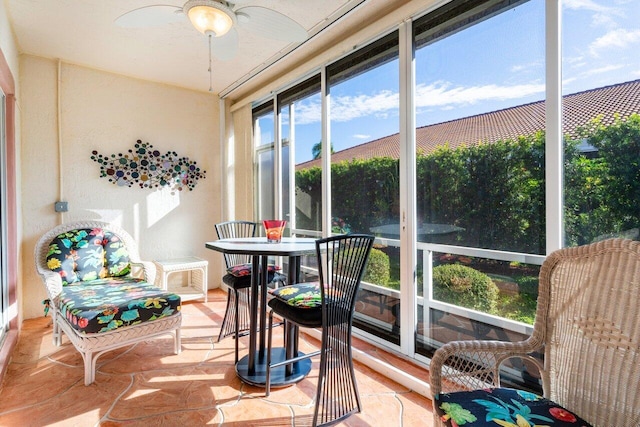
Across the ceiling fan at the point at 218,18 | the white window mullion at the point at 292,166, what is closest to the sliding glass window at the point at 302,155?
the white window mullion at the point at 292,166

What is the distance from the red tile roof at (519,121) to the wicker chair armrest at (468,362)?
3.48ft

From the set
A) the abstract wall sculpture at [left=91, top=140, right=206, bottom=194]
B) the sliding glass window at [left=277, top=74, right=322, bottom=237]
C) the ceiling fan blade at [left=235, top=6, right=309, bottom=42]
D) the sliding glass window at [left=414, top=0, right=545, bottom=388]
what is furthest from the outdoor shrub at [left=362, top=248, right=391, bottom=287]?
the abstract wall sculpture at [left=91, top=140, right=206, bottom=194]

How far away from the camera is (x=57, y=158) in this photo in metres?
3.29

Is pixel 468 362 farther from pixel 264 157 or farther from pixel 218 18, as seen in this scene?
pixel 264 157

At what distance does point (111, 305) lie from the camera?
84.7 inches

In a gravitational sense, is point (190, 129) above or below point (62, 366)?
above

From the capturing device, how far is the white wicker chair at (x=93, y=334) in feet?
6.71

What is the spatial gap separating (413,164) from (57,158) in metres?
3.52

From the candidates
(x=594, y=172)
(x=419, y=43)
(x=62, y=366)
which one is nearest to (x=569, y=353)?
(x=594, y=172)

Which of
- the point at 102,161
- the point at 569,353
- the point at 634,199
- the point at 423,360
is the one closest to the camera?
the point at 569,353

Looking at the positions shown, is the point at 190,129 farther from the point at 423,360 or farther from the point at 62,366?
the point at 423,360

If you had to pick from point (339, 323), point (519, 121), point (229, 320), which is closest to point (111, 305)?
point (229, 320)

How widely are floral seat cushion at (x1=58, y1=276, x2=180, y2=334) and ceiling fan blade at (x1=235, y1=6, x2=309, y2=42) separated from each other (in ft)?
6.49

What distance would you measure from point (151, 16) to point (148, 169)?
2.29 metres
